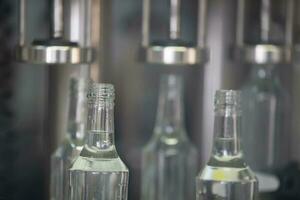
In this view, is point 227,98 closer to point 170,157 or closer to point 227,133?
point 227,133

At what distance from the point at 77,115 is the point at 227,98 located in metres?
0.19

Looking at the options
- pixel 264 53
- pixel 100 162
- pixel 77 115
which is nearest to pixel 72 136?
pixel 77 115

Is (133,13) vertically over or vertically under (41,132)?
over

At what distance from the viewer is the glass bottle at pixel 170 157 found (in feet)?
2.84

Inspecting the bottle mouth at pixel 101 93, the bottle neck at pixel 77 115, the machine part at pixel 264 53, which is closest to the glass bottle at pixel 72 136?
the bottle neck at pixel 77 115

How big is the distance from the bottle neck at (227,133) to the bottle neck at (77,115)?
16cm

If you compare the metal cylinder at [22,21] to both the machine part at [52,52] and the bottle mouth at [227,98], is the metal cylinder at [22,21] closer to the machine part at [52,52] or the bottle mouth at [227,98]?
the machine part at [52,52]

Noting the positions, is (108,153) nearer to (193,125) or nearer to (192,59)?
(192,59)

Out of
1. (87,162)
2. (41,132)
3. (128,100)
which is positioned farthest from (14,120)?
(87,162)

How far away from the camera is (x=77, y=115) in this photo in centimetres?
75

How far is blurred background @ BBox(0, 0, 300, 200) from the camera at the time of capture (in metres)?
0.86

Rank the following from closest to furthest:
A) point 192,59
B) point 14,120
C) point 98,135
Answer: point 98,135
point 192,59
point 14,120

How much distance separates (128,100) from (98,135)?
33 cm

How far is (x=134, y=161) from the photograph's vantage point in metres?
0.95
